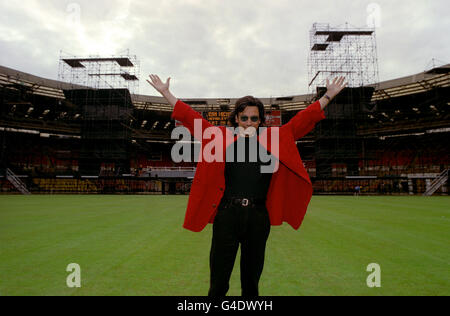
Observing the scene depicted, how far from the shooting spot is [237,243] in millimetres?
2301

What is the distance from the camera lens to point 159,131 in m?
47.2

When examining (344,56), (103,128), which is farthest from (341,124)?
(103,128)

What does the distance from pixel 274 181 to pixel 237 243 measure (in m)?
0.67

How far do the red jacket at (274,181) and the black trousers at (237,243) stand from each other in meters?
0.20

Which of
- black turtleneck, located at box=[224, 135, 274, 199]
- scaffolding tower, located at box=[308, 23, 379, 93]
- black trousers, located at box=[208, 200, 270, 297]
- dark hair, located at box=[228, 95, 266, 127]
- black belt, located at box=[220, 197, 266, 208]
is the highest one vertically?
scaffolding tower, located at box=[308, 23, 379, 93]

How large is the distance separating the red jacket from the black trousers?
205 mm

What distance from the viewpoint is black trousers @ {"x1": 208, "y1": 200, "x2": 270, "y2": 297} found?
88.3 inches

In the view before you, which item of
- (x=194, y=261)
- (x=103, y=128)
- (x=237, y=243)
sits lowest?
(x=194, y=261)
